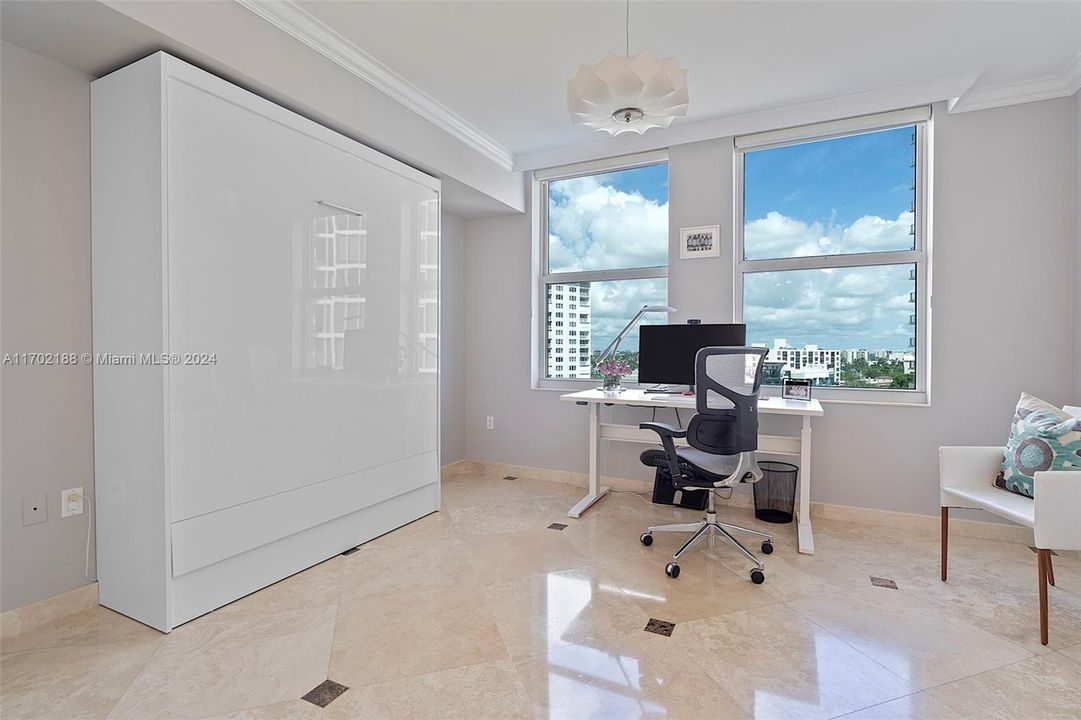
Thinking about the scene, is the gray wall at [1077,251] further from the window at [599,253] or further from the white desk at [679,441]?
the window at [599,253]

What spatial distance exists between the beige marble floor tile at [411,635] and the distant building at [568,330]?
7.68 ft

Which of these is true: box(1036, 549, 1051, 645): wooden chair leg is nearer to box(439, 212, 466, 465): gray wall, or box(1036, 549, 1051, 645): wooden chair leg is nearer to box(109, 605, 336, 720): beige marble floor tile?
box(109, 605, 336, 720): beige marble floor tile

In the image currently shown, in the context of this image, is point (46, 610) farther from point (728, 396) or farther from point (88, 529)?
point (728, 396)

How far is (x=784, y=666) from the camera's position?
1830 mm

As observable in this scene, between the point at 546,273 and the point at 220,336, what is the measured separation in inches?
111

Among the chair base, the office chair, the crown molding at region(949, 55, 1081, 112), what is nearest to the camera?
the office chair

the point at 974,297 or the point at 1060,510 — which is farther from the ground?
the point at 974,297

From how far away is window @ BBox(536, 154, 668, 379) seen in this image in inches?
161

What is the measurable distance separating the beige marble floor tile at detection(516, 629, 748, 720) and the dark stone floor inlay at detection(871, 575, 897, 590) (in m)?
1.20

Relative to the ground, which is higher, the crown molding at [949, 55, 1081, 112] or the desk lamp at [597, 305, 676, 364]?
the crown molding at [949, 55, 1081, 112]

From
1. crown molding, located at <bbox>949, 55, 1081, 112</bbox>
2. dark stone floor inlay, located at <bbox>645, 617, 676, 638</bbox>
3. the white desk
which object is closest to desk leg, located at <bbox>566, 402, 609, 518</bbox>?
the white desk

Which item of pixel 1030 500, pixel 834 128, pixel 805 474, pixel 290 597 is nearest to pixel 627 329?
pixel 805 474

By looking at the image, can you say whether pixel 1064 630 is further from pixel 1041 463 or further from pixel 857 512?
pixel 857 512

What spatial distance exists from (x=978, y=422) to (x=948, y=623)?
1564 millimetres
